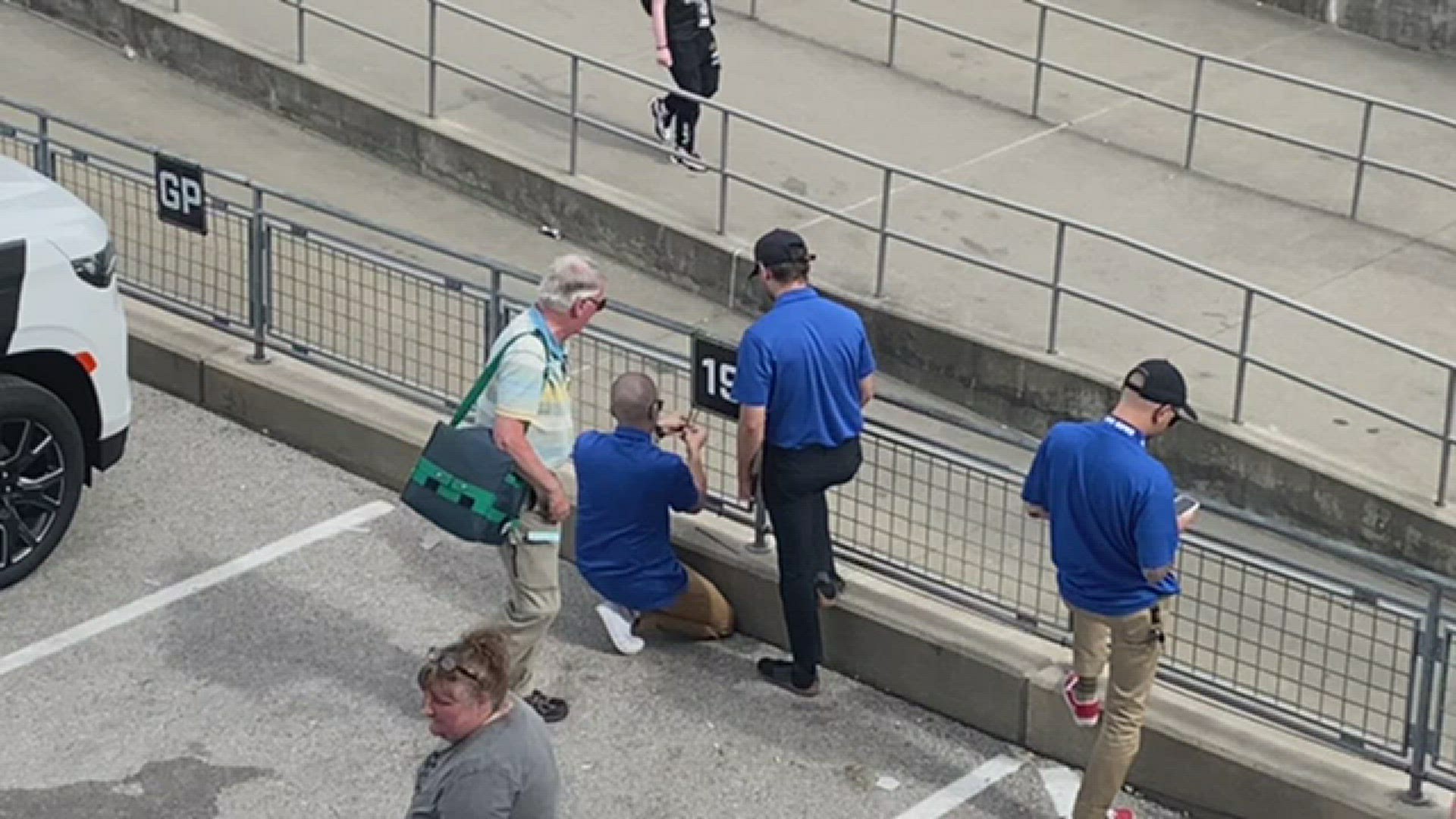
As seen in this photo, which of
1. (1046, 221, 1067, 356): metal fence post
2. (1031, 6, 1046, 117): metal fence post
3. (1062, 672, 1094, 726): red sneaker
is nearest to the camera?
(1062, 672, 1094, 726): red sneaker

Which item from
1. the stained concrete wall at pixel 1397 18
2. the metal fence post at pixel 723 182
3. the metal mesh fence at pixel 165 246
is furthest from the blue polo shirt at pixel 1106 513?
the stained concrete wall at pixel 1397 18

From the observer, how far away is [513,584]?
9.32 meters

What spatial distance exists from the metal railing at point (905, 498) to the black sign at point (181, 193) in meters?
0.14

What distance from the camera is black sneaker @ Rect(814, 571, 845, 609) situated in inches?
379

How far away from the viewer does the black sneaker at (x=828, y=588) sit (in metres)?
9.63

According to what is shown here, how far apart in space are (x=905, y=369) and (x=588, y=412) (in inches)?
135

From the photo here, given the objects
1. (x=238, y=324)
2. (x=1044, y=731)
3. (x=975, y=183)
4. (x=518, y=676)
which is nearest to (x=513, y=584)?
(x=518, y=676)

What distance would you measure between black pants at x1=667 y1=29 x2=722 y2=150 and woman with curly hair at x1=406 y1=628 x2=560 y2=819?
9182mm

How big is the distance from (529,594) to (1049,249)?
21.7 ft

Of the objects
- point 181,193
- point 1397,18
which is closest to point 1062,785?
point 181,193

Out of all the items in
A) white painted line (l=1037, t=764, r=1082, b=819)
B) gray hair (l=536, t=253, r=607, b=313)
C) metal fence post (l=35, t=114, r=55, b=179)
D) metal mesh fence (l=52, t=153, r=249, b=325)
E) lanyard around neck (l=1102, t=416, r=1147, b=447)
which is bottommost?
white painted line (l=1037, t=764, r=1082, b=819)

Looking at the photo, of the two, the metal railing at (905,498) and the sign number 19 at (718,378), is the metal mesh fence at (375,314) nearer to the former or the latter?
the metal railing at (905,498)

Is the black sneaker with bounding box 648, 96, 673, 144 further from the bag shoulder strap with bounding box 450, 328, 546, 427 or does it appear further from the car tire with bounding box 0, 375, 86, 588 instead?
the bag shoulder strap with bounding box 450, 328, 546, 427

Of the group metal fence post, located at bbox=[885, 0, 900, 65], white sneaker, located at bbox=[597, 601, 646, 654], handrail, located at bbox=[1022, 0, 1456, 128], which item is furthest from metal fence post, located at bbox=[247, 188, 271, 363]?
Answer: metal fence post, located at bbox=[885, 0, 900, 65]
